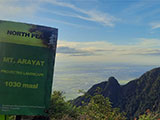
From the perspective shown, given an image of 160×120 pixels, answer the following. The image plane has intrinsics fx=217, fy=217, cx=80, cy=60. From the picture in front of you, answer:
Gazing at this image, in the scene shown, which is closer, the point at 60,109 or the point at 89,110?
the point at 89,110

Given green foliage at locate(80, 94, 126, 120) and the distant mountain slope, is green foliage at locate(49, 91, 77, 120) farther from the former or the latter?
the distant mountain slope

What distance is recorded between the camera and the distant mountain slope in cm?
7375

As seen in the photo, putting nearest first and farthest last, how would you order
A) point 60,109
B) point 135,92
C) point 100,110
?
point 100,110
point 60,109
point 135,92

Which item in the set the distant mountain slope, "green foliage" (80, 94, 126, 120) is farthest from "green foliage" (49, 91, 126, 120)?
the distant mountain slope

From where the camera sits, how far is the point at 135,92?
3423 inches

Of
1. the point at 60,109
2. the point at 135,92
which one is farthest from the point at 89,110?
the point at 135,92

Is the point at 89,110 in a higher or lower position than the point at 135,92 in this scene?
higher

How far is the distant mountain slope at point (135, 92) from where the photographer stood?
7375 cm

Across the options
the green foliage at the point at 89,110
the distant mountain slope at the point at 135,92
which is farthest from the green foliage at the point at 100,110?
the distant mountain slope at the point at 135,92

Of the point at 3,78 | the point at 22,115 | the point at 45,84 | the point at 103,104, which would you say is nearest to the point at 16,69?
the point at 3,78

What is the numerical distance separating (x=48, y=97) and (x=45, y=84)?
0.34 meters

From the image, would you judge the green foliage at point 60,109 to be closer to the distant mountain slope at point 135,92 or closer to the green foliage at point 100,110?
the green foliage at point 100,110

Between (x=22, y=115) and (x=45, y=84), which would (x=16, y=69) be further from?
(x=22, y=115)

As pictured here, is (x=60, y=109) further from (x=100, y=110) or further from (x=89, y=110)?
(x=100, y=110)
